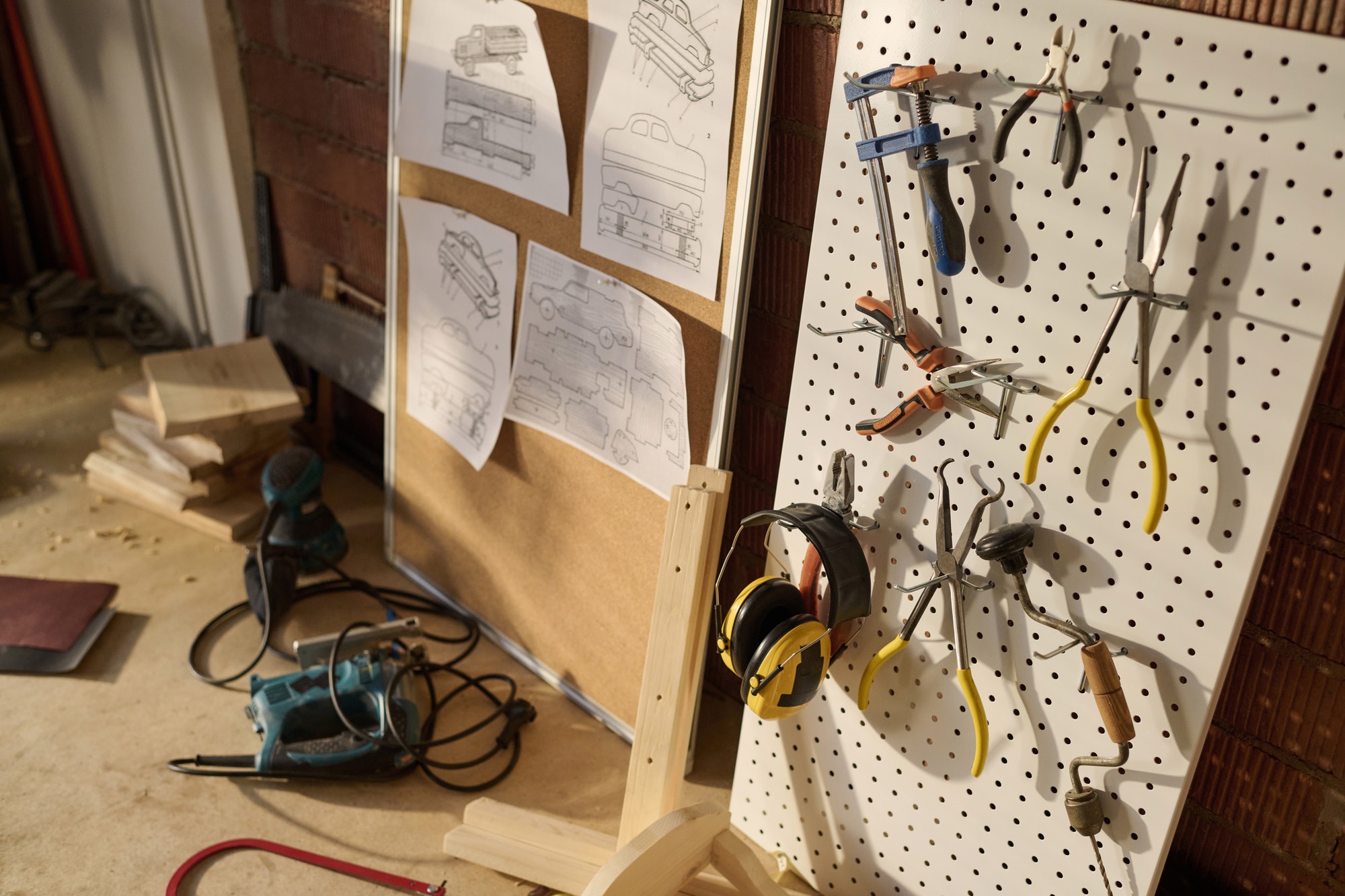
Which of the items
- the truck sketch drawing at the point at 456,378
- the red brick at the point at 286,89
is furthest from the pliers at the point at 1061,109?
the red brick at the point at 286,89

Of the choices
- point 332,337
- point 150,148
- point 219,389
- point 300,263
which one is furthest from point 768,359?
point 150,148

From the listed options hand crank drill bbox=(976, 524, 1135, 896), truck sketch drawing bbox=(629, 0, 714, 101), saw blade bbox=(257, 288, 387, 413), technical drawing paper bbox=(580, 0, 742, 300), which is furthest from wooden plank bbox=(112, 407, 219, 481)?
hand crank drill bbox=(976, 524, 1135, 896)

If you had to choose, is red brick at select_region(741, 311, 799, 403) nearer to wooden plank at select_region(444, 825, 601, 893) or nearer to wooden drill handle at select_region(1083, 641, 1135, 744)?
wooden drill handle at select_region(1083, 641, 1135, 744)

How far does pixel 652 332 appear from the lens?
1.54m

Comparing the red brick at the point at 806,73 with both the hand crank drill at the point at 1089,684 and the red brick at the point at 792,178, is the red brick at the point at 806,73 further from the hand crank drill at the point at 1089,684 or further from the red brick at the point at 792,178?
the hand crank drill at the point at 1089,684

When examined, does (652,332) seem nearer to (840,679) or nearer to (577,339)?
(577,339)

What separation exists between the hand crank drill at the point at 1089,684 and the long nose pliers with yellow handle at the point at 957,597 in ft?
0.12

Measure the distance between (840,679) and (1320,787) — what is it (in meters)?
0.60

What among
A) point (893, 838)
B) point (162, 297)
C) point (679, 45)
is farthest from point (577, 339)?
point (162, 297)

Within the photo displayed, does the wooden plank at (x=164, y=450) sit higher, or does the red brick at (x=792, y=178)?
the red brick at (x=792, y=178)

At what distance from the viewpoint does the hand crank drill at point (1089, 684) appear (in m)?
1.07

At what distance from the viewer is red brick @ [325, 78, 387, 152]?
209 centimetres

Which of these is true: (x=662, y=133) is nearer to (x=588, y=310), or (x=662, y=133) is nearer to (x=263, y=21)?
(x=588, y=310)

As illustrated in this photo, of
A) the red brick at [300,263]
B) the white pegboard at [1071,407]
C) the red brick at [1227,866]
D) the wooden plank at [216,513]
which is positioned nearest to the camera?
the white pegboard at [1071,407]
